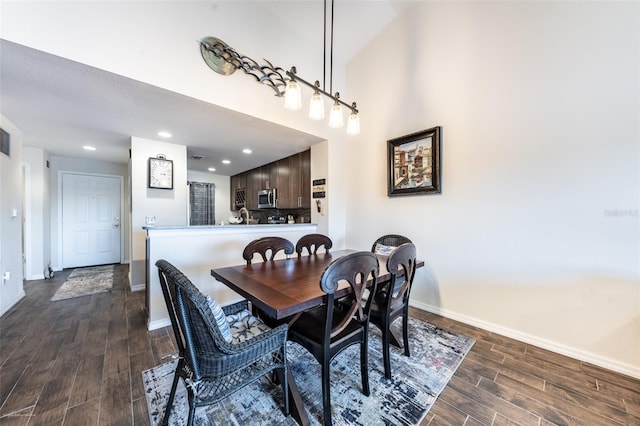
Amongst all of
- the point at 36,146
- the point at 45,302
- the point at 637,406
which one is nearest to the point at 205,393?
the point at 637,406

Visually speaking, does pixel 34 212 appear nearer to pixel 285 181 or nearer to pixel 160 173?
pixel 160 173

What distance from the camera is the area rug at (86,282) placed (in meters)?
3.34

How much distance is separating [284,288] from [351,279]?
424 mm

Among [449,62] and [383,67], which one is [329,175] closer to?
[383,67]

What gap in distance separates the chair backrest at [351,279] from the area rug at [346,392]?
0.47m

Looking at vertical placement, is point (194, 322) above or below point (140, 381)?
above

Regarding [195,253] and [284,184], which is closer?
[195,253]

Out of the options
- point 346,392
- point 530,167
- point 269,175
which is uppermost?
point 269,175

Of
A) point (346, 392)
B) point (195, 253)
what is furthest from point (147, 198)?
point (346, 392)

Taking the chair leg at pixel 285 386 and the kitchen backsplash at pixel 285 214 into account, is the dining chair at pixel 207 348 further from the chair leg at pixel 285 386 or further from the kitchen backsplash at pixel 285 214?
the kitchen backsplash at pixel 285 214

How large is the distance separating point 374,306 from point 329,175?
2.16 m

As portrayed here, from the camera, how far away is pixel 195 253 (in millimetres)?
2639

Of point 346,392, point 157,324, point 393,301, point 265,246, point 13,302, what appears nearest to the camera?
point 346,392

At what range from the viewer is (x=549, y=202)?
202 cm
